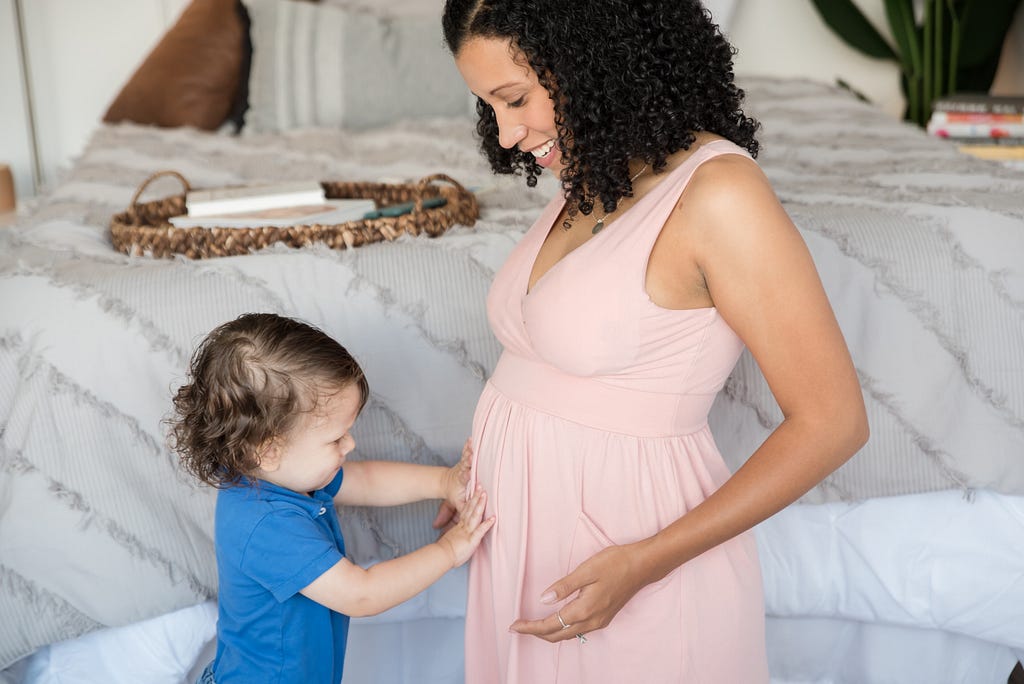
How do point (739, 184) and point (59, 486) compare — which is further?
point (59, 486)

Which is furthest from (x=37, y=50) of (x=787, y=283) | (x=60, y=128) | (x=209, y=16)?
(x=787, y=283)

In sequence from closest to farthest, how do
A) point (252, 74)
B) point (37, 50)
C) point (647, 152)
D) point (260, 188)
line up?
point (647, 152) → point (260, 188) → point (252, 74) → point (37, 50)

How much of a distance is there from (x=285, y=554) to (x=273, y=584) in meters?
0.04

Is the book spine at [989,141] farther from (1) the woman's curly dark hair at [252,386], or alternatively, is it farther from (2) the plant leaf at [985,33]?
(1) the woman's curly dark hair at [252,386]

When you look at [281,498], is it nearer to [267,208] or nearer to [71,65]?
[267,208]

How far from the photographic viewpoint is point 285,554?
1.03 meters

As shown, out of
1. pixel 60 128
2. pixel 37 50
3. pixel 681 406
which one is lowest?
A: pixel 60 128

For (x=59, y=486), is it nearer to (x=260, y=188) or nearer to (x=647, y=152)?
(x=260, y=188)

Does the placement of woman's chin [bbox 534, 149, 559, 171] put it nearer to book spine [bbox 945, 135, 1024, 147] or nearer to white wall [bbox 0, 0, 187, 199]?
book spine [bbox 945, 135, 1024, 147]

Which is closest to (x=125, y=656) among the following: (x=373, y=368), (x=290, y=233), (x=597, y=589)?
(x=373, y=368)

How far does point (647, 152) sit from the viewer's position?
37.9 inches

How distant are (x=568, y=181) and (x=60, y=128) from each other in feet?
9.92

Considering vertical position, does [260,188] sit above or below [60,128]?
above

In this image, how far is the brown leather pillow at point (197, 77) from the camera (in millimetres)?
2867
